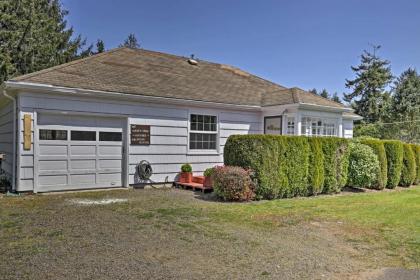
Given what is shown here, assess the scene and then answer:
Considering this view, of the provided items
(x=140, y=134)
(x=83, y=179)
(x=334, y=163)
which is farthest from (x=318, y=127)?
(x=83, y=179)

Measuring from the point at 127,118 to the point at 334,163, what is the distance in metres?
6.57

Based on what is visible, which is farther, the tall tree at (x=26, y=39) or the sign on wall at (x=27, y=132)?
the tall tree at (x=26, y=39)

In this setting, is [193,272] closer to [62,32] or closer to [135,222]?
[135,222]

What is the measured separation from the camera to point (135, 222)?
622cm

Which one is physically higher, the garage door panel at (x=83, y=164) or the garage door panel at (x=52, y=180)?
the garage door panel at (x=83, y=164)

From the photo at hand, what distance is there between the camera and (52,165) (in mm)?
9547

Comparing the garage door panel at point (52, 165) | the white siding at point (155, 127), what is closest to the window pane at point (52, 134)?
the white siding at point (155, 127)

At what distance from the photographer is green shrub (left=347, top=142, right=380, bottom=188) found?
1152 cm

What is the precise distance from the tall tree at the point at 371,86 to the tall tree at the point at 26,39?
3156cm

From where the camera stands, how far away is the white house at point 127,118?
9.32 meters

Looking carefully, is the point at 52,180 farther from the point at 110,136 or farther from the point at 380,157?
the point at 380,157

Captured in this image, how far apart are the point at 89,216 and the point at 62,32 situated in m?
25.4

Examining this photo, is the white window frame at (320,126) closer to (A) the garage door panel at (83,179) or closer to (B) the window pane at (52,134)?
(A) the garage door panel at (83,179)

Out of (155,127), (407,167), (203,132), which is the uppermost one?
(155,127)
